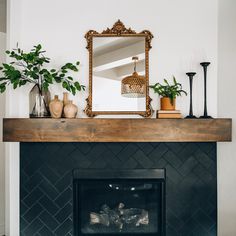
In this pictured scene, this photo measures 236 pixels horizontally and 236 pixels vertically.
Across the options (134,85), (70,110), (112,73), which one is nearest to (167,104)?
(134,85)

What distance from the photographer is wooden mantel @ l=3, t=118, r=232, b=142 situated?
2859 mm

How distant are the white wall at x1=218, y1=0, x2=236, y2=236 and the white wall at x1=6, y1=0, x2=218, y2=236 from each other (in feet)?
0.25

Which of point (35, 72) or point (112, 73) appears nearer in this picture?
point (35, 72)

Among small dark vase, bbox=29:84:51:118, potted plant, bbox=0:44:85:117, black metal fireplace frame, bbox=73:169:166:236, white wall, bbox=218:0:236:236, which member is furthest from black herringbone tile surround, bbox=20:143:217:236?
potted plant, bbox=0:44:85:117

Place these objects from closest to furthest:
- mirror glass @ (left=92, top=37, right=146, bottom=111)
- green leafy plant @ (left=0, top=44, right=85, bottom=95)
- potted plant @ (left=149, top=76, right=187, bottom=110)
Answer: green leafy plant @ (left=0, top=44, right=85, bottom=95)
potted plant @ (left=149, top=76, right=187, bottom=110)
mirror glass @ (left=92, top=37, right=146, bottom=111)

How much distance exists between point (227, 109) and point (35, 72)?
5.74 feet

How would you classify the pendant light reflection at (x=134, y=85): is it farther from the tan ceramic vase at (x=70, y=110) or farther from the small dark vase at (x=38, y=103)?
the small dark vase at (x=38, y=103)

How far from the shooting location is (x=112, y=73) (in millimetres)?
3059

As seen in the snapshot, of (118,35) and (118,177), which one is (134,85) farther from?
(118,177)

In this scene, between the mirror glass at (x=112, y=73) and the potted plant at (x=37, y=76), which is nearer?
the potted plant at (x=37, y=76)

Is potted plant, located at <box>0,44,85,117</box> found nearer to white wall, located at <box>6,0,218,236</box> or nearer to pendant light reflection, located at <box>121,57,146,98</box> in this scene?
white wall, located at <box>6,0,218,236</box>

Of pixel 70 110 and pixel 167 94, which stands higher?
pixel 167 94

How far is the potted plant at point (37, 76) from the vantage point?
2.85m

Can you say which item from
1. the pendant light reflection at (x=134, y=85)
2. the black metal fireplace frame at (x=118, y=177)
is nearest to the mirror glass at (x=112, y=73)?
the pendant light reflection at (x=134, y=85)
